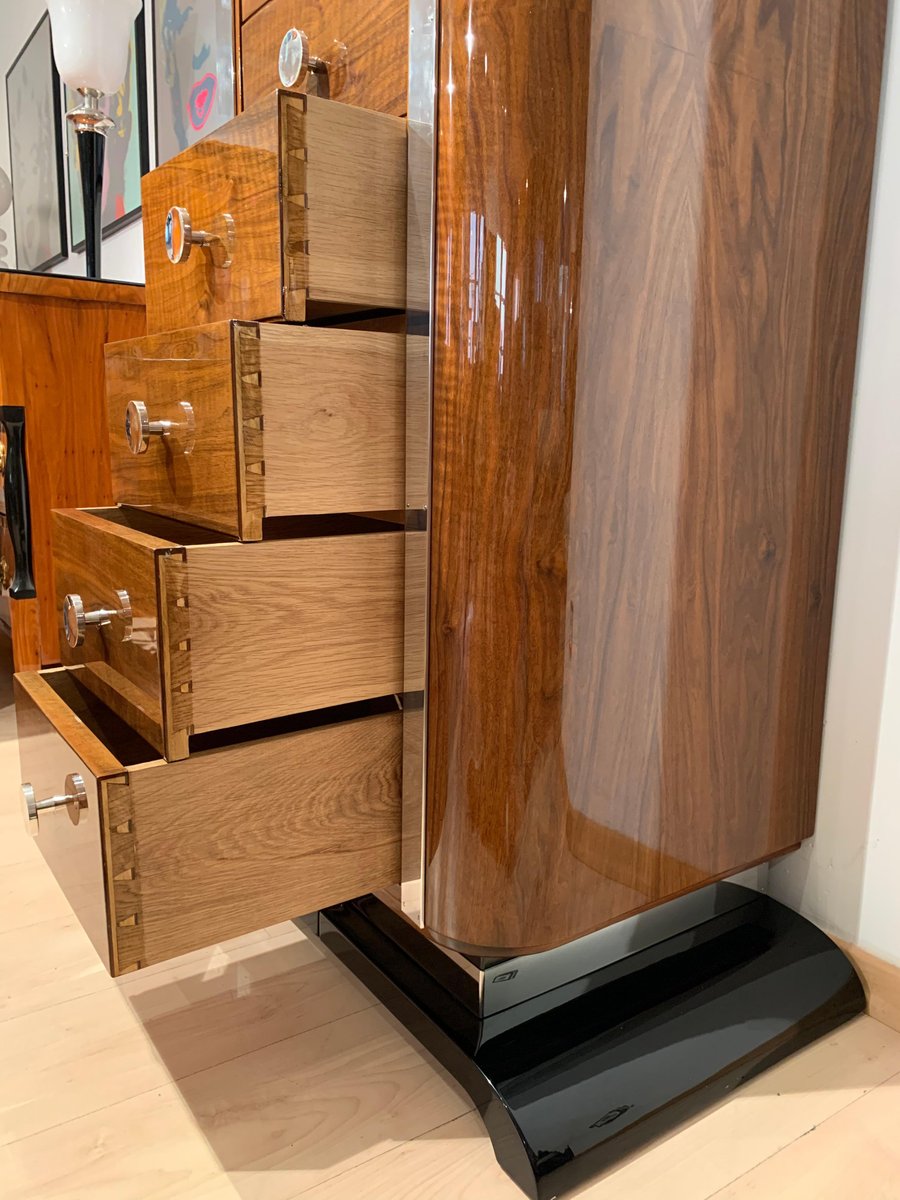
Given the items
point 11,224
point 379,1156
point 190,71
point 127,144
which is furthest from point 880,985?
point 11,224

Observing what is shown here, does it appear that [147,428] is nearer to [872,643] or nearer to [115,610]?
[115,610]

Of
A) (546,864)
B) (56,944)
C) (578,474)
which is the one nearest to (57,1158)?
(56,944)

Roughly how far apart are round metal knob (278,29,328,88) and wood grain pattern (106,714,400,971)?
0.55 metres

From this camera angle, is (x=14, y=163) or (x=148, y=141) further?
(x=14, y=163)

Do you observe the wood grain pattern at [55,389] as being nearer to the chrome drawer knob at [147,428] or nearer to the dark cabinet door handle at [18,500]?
the dark cabinet door handle at [18,500]

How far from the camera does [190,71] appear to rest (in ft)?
5.46

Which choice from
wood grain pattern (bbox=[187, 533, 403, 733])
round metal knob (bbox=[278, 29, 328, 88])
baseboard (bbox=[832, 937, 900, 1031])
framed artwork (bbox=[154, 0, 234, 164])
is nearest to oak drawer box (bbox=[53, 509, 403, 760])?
wood grain pattern (bbox=[187, 533, 403, 733])

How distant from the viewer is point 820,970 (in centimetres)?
90

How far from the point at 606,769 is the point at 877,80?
0.67m

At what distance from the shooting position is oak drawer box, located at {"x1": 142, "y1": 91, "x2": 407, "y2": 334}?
0.63 m

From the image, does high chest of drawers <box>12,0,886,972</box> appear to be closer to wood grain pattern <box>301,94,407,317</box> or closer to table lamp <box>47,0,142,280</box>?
wood grain pattern <box>301,94,407,317</box>

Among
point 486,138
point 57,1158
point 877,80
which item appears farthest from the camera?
point 877,80

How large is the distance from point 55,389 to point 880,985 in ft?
4.13

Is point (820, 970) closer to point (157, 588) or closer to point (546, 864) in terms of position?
point (546, 864)
